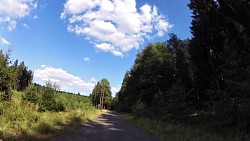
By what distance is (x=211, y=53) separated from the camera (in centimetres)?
3484

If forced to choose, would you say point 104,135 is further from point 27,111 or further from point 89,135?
point 27,111

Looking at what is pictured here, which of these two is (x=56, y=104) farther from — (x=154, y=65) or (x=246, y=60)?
(x=154, y=65)

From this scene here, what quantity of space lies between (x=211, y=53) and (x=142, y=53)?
4143 cm

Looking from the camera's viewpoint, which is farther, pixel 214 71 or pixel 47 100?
pixel 214 71

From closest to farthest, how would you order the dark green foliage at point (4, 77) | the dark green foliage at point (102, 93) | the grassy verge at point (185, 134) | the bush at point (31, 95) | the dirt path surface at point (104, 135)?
the dirt path surface at point (104, 135)
the grassy verge at point (185, 134)
the dark green foliage at point (4, 77)
the bush at point (31, 95)
the dark green foliage at point (102, 93)

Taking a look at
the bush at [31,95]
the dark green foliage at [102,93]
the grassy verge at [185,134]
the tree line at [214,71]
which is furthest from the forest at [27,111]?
the dark green foliage at [102,93]

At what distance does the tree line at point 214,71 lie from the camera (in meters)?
20.9

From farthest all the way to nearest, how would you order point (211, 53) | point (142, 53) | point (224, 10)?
point (142, 53) → point (211, 53) → point (224, 10)

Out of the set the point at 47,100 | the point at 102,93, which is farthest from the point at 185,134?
the point at 102,93

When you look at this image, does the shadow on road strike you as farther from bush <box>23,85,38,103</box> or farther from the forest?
bush <box>23,85,38,103</box>

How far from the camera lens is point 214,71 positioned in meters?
33.6

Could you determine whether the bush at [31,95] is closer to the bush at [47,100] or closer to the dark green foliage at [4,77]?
the bush at [47,100]

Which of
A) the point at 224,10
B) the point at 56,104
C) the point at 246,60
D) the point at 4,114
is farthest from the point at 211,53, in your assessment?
the point at 4,114

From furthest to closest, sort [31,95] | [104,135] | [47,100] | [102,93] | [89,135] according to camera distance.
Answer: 1. [102,93]
2. [47,100]
3. [31,95]
4. [104,135]
5. [89,135]
